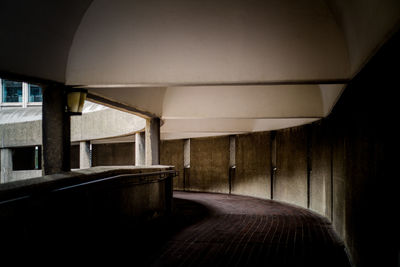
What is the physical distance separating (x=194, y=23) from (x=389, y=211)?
3.99 m

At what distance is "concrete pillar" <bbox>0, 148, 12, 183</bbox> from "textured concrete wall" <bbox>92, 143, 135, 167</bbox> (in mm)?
4675

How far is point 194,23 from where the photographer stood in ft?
20.2

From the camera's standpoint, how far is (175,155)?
67.1 feet

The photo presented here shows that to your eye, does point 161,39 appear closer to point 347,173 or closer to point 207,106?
point 347,173

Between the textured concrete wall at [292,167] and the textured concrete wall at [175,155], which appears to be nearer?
the textured concrete wall at [292,167]

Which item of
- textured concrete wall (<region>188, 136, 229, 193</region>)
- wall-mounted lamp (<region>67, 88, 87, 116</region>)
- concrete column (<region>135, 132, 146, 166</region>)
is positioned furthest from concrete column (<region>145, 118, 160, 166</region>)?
textured concrete wall (<region>188, 136, 229, 193</region>)

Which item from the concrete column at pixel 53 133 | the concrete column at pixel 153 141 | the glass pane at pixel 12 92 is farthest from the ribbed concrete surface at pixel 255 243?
the glass pane at pixel 12 92

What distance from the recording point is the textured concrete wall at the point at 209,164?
1806 cm

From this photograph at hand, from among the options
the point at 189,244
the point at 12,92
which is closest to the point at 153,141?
the point at 189,244

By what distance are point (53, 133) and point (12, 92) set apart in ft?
75.5

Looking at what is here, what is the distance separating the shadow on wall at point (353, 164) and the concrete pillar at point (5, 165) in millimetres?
13960

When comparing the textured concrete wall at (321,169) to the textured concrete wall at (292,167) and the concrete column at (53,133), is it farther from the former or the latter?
the concrete column at (53,133)

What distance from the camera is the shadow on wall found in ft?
11.0

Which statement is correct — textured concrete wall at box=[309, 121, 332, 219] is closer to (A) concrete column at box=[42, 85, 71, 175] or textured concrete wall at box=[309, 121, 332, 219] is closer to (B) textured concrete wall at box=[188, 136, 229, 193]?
(A) concrete column at box=[42, 85, 71, 175]
